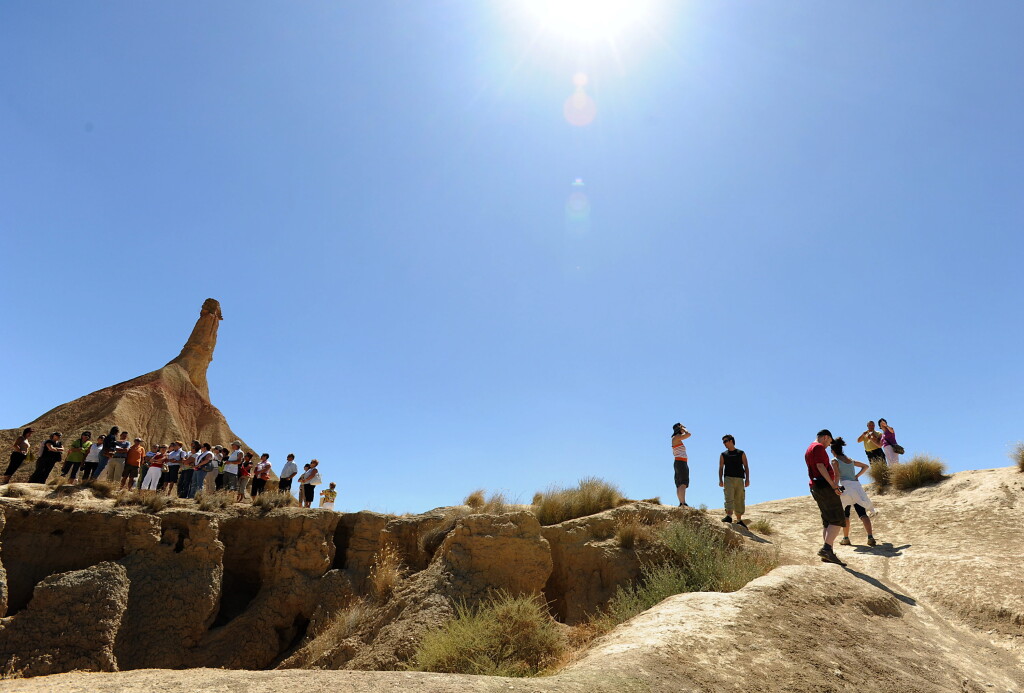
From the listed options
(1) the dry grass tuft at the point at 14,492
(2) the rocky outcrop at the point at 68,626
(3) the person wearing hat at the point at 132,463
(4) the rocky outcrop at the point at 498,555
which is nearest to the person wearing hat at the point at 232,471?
(3) the person wearing hat at the point at 132,463

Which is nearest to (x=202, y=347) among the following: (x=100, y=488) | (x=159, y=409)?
(x=159, y=409)

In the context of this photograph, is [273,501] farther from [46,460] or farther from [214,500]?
[46,460]

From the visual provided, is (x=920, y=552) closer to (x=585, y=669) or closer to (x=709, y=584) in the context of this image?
(x=709, y=584)

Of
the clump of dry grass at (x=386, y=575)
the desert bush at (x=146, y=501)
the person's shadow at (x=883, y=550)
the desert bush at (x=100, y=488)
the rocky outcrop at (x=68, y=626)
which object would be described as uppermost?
the desert bush at (x=100, y=488)

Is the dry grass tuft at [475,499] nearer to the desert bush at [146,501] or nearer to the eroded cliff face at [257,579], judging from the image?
the eroded cliff face at [257,579]

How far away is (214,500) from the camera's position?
12.6 metres

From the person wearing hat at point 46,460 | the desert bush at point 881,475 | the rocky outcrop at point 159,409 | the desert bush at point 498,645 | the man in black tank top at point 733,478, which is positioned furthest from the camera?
the rocky outcrop at point 159,409

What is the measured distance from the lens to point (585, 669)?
12.5ft

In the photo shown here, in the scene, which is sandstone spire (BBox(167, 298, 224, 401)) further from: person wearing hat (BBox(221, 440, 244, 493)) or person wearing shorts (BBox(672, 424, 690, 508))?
person wearing shorts (BBox(672, 424, 690, 508))

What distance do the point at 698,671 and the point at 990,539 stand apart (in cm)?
755

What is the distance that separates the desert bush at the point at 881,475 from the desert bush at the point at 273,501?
14.2m

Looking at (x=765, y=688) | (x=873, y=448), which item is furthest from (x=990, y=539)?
(x=765, y=688)

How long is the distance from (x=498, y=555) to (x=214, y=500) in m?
8.02

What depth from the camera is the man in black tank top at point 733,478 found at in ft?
32.6
